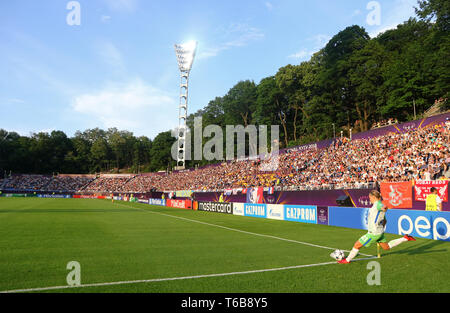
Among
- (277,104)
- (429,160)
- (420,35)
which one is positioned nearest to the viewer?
(429,160)

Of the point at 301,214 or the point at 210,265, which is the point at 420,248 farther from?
the point at 301,214

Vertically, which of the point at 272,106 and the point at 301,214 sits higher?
the point at 272,106

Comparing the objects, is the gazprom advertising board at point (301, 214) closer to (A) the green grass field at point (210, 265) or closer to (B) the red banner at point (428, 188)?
(B) the red banner at point (428, 188)

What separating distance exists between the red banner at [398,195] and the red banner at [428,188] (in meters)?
0.51

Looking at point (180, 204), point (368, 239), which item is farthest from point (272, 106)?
point (368, 239)

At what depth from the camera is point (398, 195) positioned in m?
20.2

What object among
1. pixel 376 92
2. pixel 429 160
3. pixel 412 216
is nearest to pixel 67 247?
pixel 412 216

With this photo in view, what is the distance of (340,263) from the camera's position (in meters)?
7.42

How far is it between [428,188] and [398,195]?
1.96 metres

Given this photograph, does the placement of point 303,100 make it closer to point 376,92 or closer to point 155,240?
point 376,92

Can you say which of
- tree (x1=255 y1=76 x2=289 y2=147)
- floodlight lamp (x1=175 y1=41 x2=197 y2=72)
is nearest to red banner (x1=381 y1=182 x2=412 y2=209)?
tree (x1=255 y1=76 x2=289 y2=147)

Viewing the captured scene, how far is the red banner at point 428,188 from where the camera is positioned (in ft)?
58.9

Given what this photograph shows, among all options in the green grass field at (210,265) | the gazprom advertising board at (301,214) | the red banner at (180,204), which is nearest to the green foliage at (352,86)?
the gazprom advertising board at (301,214)

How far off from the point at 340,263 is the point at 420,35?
176 ft
